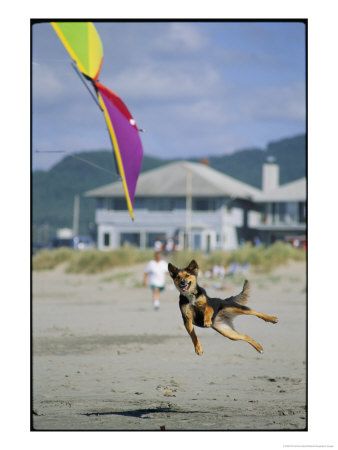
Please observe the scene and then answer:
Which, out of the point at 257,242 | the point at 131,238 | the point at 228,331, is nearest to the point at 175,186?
the point at 257,242

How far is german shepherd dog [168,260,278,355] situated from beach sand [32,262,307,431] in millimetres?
873

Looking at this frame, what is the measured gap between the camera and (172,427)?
26.5 ft

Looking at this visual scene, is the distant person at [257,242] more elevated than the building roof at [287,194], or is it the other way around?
the building roof at [287,194]

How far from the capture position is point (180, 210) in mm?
48969

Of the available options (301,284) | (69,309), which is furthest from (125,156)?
(301,284)

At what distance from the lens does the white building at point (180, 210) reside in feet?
→ 148

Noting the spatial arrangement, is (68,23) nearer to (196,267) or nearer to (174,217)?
(196,267)

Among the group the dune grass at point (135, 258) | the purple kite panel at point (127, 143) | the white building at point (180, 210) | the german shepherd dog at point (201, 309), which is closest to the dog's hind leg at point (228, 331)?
the german shepherd dog at point (201, 309)

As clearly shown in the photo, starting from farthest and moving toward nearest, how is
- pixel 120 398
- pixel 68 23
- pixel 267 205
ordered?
1. pixel 267 205
2. pixel 120 398
3. pixel 68 23

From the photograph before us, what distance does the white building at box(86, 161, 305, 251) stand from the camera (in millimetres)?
45250

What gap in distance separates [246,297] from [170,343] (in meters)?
11.2

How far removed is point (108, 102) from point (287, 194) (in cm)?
4754

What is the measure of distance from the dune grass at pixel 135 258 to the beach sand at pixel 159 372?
6821 millimetres

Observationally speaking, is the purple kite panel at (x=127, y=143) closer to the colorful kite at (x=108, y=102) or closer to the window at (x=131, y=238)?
the colorful kite at (x=108, y=102)
